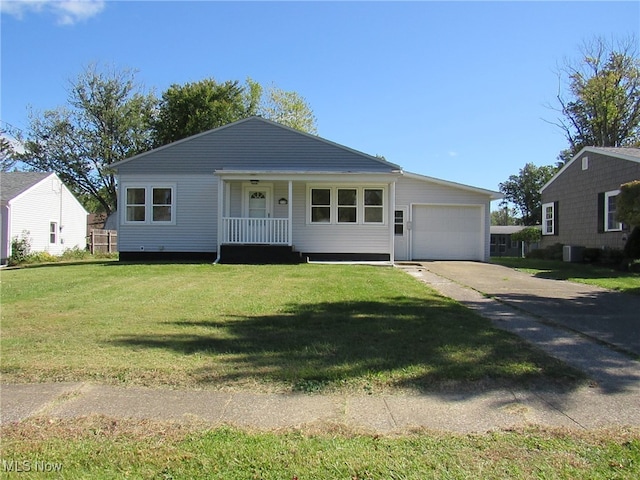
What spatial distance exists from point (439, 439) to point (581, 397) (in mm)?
1558

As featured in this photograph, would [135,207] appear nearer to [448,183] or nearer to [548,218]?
[448,183]

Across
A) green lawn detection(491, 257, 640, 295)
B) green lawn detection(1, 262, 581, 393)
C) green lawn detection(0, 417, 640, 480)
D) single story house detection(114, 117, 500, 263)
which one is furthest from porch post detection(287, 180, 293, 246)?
green lawn detection(0, 417, 640, 480)

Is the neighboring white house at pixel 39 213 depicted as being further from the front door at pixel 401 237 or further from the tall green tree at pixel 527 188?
the tall green tree at pixel 527 188

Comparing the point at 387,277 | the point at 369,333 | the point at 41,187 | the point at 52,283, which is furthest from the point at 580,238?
the point at 41,187

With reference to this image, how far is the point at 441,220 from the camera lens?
19219 millimetres

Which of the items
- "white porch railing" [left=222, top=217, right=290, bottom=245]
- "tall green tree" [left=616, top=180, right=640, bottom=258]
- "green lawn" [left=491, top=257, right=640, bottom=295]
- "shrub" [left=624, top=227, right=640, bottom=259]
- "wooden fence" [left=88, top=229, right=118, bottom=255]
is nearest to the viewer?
"green lawn" [left=491, top=257, right=640, bottom=295]

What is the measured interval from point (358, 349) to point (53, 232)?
88.1 ft

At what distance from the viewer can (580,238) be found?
19938 millimetres

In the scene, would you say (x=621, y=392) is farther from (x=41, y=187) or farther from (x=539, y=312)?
(x=41, y=187)

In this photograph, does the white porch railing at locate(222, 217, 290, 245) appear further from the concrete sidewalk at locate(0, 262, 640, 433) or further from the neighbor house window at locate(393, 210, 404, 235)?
the concrete sidewalk at locate(0, 262, 640, 433)

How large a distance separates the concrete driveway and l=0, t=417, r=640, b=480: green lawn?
3061mm

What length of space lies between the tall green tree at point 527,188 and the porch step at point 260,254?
55.5 meters

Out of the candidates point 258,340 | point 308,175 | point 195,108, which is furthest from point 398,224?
point 195,108

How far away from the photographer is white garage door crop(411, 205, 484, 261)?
1916 cm
